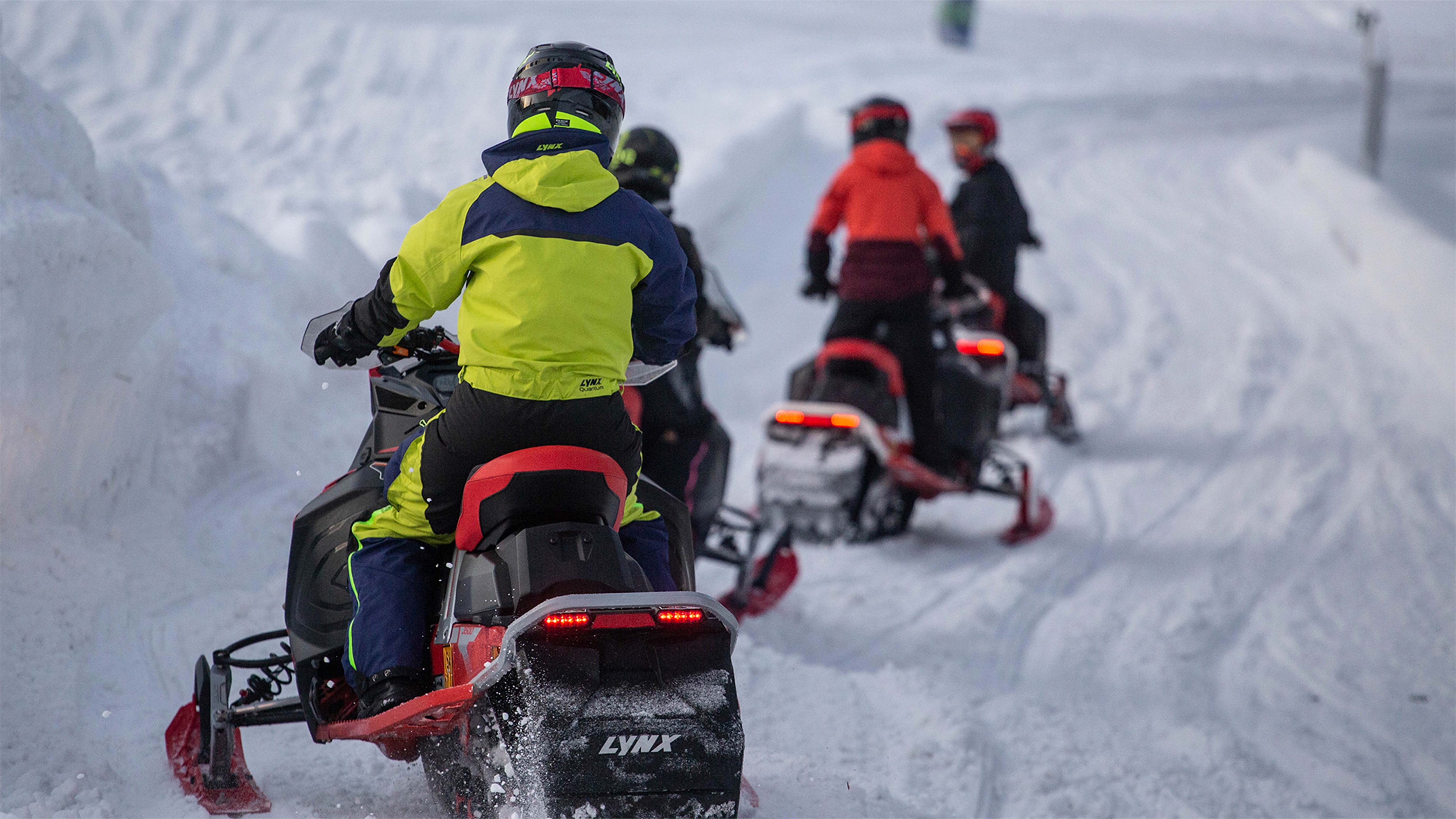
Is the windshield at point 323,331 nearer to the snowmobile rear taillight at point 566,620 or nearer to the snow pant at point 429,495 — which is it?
the snow pant at point 429,495

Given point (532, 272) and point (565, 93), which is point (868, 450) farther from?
point (532, 272)

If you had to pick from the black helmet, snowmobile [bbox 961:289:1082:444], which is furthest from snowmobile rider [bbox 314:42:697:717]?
snowmobile [bbox 961:289:1082:444]

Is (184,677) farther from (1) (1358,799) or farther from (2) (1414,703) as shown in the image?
(2) (1414,703)

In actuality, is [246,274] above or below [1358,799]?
above

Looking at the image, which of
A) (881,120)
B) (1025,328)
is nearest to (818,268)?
(881,120)

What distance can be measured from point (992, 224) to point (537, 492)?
5504 mm

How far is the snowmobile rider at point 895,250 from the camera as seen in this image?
6.15 m

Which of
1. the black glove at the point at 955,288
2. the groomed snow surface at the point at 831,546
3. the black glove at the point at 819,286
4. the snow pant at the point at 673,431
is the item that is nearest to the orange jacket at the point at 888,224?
the black glove at the point at 955,288

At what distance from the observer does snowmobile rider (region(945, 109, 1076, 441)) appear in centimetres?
758

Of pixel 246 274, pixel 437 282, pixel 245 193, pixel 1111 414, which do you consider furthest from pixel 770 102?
pixel 437 282

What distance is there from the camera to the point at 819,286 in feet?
21.6

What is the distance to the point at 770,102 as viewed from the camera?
15359 millimetres

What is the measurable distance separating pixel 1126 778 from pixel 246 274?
4.36 meters

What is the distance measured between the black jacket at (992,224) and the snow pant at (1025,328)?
125mm
